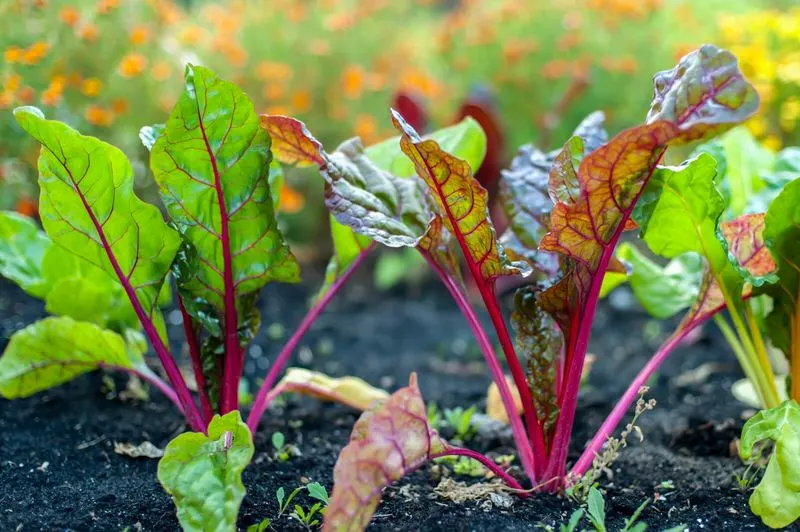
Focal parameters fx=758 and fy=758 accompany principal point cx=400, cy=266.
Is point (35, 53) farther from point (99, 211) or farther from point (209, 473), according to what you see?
point (209, 473)

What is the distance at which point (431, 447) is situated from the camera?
1316 mm

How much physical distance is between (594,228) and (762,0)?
5.52 metres

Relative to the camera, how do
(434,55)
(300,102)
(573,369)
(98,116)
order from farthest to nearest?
1. (434,55)
2. (300,102)
3. (98,116)
4. (573,369)

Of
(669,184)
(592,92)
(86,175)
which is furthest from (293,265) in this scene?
(592,92)

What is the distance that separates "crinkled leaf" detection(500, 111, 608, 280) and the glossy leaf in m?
0.53

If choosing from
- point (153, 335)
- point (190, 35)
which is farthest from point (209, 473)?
point (190, 35)

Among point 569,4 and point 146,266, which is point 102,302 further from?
point 569,4

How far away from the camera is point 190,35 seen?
3.73 meters

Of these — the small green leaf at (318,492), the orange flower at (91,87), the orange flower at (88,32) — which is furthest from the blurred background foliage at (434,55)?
the small green leaf at (318,492)

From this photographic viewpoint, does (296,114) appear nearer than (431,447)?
No

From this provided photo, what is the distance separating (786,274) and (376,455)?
101 cm

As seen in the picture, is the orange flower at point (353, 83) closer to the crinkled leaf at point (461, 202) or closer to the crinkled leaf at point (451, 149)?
the crinkled leaf at point (451, 149)

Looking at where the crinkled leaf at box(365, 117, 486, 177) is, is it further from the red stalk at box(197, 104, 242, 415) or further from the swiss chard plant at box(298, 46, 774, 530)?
the red stalk at box(197, 104, 242, 415)

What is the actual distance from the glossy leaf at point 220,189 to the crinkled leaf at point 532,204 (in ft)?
1.74
